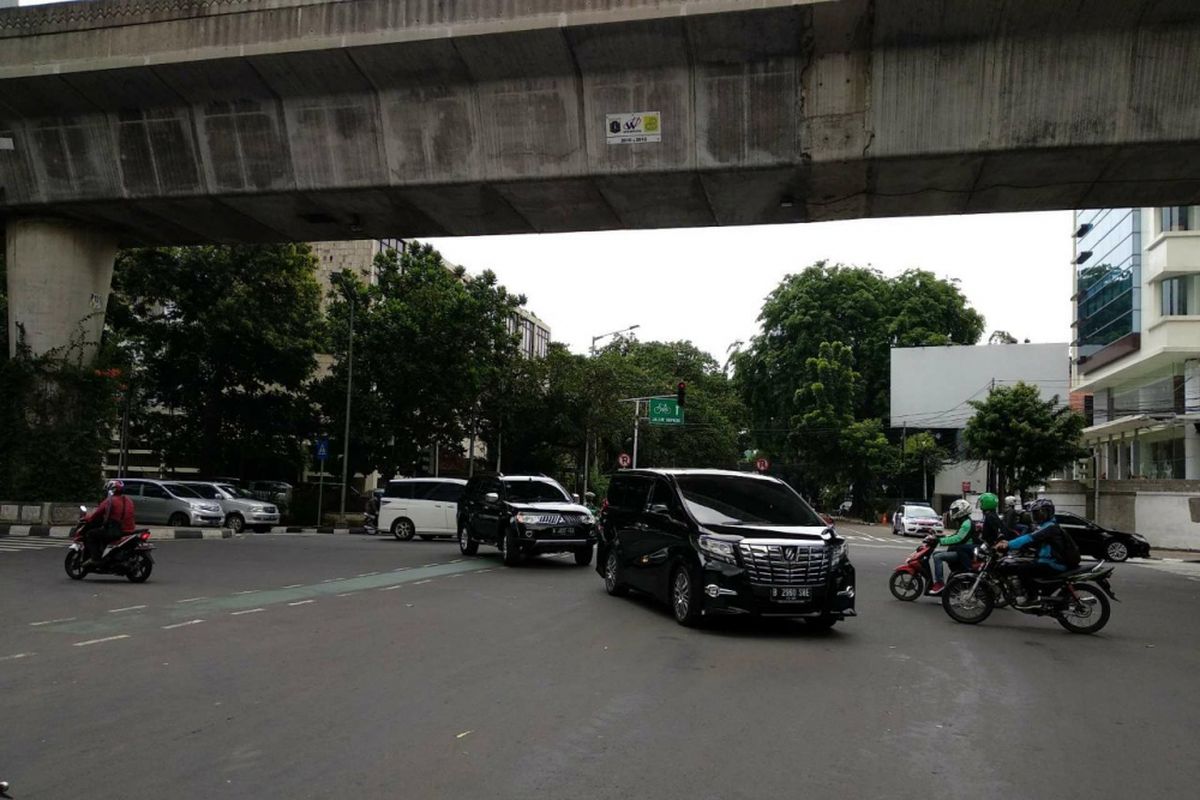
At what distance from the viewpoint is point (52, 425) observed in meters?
23.1

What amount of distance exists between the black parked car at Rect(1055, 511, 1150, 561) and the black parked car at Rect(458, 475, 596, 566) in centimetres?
1703

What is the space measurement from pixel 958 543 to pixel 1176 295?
94.9 ft

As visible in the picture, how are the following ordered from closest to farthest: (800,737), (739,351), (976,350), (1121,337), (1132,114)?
1. (800,737)
2. (1132,114)
3. (1121,337)
4. (976,350)
5. (739,351)

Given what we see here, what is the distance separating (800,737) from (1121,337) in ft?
136

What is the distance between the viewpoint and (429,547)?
2398 cm

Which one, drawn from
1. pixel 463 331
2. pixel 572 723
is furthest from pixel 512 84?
pixel 463 331

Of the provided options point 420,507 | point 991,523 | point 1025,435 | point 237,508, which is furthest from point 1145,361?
point 237,508

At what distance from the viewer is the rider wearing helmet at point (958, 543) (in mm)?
13648

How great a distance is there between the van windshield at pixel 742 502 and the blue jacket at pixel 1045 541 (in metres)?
2.57

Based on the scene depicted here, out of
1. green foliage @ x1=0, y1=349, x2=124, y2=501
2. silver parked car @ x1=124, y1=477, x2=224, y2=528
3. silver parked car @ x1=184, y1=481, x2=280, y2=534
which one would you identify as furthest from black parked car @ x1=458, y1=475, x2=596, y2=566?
silver parked car @ x1=184, y1=481, x2=280, y2=534

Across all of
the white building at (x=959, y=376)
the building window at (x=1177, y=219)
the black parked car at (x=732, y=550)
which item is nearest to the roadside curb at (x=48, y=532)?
the black parked car at (x=732, y=550)

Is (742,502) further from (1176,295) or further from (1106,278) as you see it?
(1106,278)

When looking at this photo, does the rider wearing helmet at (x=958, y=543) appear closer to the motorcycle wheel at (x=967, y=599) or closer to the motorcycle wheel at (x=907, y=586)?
the motorcycle wheel at (x=907, y=586)

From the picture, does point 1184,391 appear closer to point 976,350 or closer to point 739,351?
point 976,350
